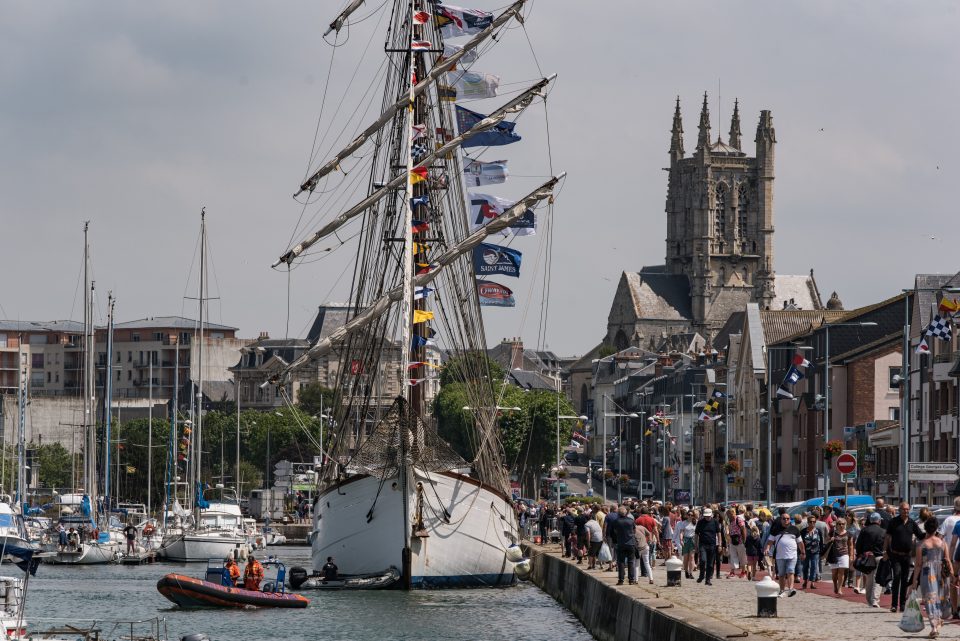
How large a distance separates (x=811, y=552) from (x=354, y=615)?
42.4ft

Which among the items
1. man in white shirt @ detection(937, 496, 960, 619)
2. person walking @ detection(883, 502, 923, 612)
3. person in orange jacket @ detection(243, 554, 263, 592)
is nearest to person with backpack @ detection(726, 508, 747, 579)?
person in orange jacket @ detection(243, 554, 263, 592)

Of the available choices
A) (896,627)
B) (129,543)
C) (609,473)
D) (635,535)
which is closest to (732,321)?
(609,473)

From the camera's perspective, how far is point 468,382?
6103cm

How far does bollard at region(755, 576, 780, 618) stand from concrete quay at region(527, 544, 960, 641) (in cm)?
23

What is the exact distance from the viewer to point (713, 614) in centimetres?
3136

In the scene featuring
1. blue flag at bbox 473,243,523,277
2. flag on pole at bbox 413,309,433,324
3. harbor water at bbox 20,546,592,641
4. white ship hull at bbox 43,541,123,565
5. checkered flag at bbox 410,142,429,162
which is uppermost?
checkered flag at bbox 410,142,429,162

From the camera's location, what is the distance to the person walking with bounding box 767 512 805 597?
3575 cm

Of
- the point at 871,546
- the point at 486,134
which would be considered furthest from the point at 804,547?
the point at 486,134

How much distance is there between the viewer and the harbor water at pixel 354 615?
43.5 metres

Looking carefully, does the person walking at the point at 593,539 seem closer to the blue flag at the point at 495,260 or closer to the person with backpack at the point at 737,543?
the person with backpack at the point at 737,543

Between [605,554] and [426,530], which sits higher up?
[426,530]

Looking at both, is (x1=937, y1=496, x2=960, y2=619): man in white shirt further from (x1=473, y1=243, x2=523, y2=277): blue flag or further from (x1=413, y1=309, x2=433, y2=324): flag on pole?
(x1=473, y1=243, x2=523, y2=277): blue flag

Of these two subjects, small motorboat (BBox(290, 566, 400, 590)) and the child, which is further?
small motorboat (BBox(290, 566, 400, 590))

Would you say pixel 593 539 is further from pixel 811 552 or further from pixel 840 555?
pixel 840 555
